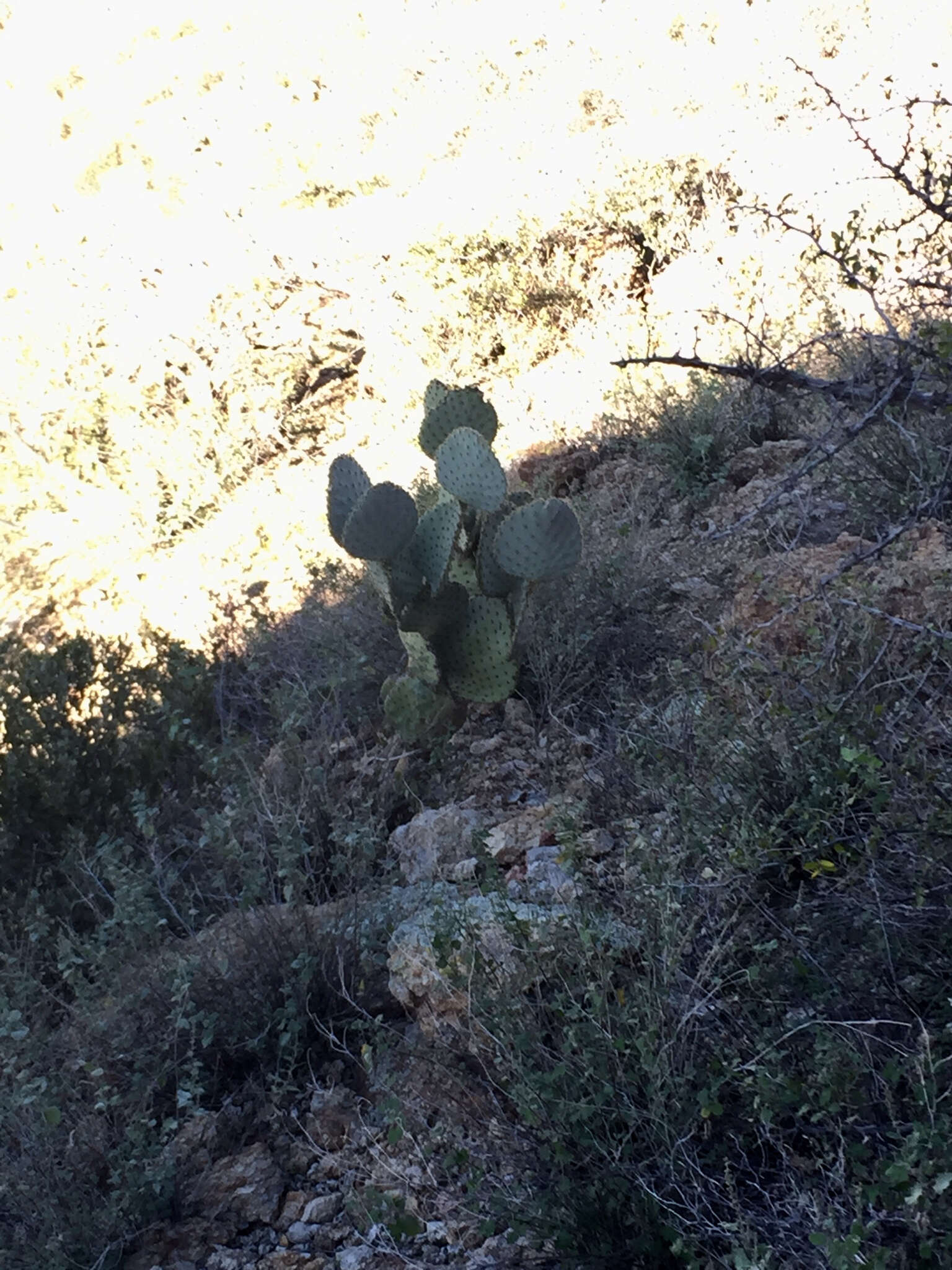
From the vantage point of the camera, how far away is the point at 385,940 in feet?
9.84

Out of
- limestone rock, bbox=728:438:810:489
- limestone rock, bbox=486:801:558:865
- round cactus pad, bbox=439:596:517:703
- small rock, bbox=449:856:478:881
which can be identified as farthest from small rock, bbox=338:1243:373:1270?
limestone rock, bbox=728:438:810:489

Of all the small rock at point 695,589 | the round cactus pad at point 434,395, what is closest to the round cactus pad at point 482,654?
the small rock at point 695,589

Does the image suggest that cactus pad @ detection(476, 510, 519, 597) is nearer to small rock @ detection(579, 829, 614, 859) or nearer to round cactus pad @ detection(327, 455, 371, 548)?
round cactus pad @ detection(327, 455, 371, 548)

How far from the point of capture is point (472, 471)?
13.8 ft

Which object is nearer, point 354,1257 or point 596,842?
point 354,1257

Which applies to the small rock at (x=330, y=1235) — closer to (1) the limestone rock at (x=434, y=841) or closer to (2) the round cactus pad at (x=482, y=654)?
(1) the limestone rock at (x=434, y=841)

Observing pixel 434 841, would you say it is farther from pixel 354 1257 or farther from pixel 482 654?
pixel 354 1257

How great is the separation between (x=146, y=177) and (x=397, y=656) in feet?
40.7

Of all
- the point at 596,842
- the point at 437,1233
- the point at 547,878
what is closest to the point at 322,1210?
the point at 437,1233

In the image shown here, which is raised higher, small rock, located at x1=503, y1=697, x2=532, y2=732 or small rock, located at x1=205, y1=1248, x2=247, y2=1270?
small rock, located at x1=503, y1=697, x2=532, y2=732

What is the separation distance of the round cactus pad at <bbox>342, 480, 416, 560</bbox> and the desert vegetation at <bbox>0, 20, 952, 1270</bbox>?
65 centimetres

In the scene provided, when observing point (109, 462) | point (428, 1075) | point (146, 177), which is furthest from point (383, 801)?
point (146, 177)

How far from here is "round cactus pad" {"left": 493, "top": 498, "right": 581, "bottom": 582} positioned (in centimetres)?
396

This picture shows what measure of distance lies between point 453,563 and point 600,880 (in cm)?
200
